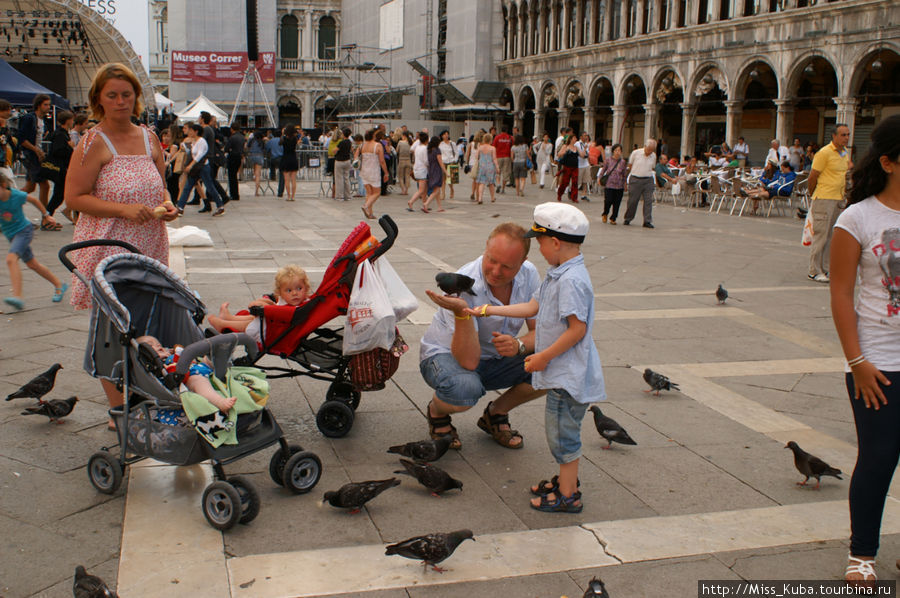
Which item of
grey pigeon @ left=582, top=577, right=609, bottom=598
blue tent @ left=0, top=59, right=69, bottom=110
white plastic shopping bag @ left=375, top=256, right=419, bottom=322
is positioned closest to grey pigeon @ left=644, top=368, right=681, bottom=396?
white plastic shopping bag @ left=375, top=256, right=419, bottom=322

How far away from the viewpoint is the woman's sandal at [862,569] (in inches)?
111

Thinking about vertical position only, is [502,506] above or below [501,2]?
below

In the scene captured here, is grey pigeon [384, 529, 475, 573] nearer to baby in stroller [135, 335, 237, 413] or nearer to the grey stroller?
the grey stroller

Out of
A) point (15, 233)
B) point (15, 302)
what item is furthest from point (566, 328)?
point (15, 233)

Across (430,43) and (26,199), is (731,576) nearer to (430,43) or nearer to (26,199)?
(26,199)

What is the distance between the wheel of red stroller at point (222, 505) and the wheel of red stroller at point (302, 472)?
32 cm

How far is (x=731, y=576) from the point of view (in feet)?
9.63

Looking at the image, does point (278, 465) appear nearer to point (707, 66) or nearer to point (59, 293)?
point (59, 293)

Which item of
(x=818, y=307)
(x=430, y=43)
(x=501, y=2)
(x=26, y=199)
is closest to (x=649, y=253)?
(x=818, y=307)

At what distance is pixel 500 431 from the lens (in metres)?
4.14

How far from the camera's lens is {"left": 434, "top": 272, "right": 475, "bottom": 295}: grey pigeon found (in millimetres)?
3492

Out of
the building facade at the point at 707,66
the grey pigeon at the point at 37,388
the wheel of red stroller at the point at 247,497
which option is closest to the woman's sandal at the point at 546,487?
the wheel of red stroller at the point at 247,497

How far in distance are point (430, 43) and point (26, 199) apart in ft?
137

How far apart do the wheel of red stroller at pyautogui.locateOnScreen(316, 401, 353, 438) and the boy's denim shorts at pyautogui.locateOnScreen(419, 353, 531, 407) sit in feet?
1.58
